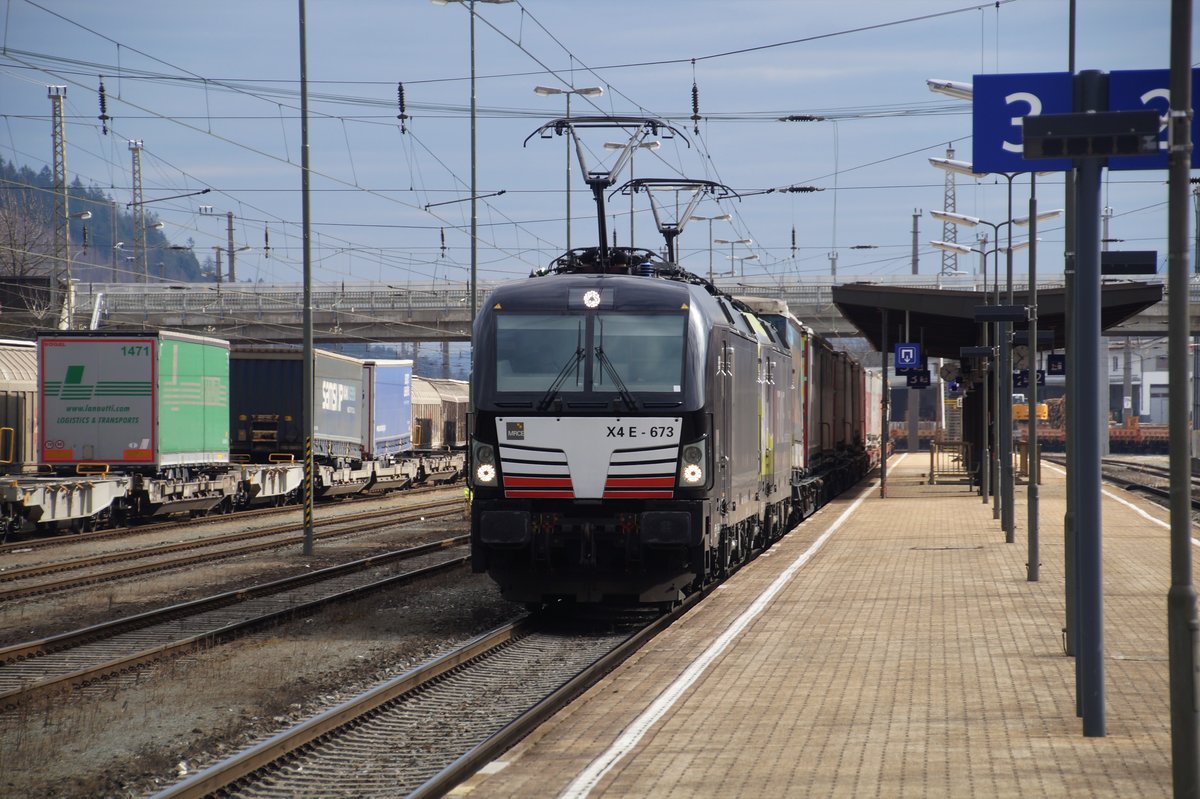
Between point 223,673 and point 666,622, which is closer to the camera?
point 223,673

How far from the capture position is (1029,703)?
928cm

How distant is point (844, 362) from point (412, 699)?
2985 centimetres

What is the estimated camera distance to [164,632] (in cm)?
1381

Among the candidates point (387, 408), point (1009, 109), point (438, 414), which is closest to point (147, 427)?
point (387, 408)

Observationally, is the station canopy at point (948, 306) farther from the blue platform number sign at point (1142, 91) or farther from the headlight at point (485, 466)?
the blue platform number sign at point (1142, 91)

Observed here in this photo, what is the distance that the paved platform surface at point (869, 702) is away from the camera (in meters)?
7.30

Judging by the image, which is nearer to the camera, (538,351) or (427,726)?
(427,726)

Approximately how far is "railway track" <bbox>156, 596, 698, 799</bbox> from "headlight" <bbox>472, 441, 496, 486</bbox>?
4.87ft

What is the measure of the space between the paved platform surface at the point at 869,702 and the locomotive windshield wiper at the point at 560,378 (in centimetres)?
251

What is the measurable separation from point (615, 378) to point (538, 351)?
0.81m

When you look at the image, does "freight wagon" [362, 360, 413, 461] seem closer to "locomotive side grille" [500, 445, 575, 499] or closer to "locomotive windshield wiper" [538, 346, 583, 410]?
"locomotive windshield wiper" [538, 346, 583, 410]

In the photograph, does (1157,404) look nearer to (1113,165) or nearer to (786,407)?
(786,407)

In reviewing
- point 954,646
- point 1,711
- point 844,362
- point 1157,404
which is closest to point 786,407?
point 954,646

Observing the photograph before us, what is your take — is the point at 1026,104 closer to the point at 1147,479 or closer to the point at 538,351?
the point at 538,351
